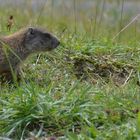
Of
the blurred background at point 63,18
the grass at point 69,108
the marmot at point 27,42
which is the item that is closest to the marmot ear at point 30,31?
the marmot at point 27,42

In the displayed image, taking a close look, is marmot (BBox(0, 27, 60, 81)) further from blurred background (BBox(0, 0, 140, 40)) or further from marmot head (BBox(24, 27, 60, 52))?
blurred background (BBox(0, 0, 140, 40))

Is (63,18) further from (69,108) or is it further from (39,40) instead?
(69,108)

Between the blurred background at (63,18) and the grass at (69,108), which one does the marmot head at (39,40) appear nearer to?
the grass at (69,108)

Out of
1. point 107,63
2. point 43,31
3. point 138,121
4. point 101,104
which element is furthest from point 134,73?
point 138,121

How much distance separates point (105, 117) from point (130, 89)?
67cm

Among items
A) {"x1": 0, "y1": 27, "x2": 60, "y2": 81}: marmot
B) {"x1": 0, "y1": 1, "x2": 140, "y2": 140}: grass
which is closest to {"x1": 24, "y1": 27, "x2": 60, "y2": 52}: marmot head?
{"x1": 0, "y1": 27, "x2": 60, "y2": 81}: marmot

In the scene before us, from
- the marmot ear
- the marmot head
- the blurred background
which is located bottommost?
the blurred background

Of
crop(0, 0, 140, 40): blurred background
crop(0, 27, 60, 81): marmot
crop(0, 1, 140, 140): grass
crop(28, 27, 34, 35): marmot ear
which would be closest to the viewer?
crop(0, 1, 140, 140): grass

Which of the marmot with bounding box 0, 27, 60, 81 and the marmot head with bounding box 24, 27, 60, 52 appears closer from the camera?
the marmot with bounding box 0, 27, 60, 81

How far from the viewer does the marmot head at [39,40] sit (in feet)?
→ 20.5

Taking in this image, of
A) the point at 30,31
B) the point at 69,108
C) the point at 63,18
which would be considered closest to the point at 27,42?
the point at 30,31

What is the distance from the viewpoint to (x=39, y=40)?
21.0ft

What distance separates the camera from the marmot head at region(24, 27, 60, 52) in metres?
6.26

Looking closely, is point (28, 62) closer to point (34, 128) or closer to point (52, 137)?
point (34, 128)
